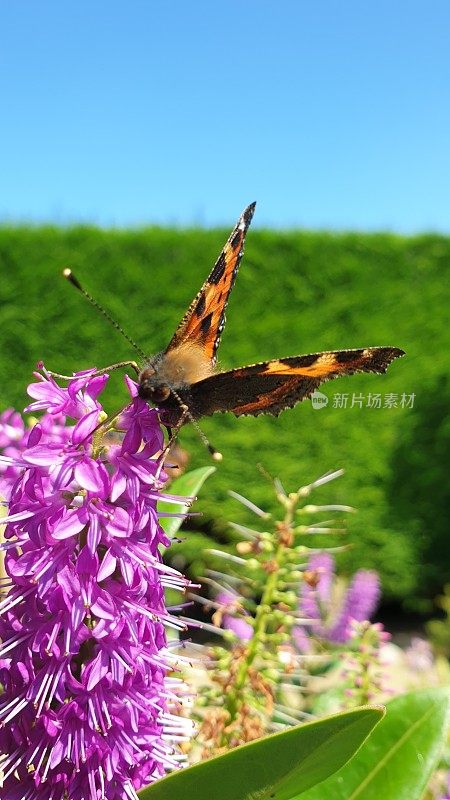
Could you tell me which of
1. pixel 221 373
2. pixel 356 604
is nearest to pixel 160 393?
pixel 221 373

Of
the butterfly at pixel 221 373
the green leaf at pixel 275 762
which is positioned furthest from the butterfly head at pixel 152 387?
the green leaf at pixel 275 762

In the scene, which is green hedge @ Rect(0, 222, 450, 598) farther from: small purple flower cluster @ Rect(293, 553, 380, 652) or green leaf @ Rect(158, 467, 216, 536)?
green leaf @ Rect(158, 467, 216, 536)

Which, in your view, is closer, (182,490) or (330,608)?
(182,490)

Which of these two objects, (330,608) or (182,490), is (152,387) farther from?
(330,608)

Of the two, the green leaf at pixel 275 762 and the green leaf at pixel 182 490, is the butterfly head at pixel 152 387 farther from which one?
the green leaf at pixel 275 762

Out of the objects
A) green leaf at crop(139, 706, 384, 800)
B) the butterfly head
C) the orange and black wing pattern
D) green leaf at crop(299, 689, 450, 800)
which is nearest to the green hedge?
the orange and black wing pattern

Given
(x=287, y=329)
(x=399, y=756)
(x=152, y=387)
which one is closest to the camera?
(x=399, y=756)

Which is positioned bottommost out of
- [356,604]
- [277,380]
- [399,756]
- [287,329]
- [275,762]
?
[356,604]
